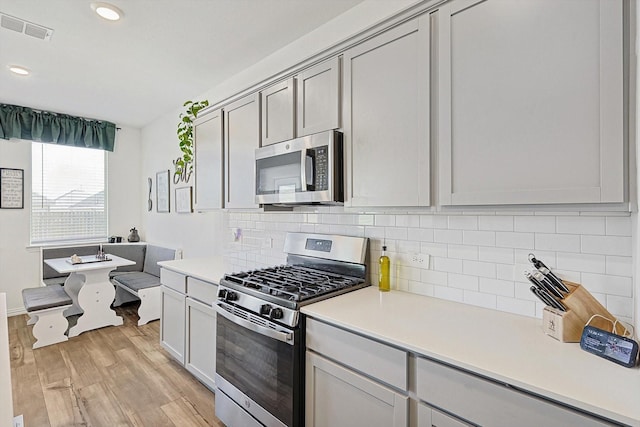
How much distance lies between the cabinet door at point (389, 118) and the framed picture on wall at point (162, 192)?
3642mm

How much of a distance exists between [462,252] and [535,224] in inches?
13.6

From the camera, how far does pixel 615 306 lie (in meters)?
1.23

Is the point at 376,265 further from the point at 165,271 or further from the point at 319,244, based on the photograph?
the point at 165,271

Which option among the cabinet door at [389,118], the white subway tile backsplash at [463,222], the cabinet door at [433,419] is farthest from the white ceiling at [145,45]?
the cabinet door at [433,419]

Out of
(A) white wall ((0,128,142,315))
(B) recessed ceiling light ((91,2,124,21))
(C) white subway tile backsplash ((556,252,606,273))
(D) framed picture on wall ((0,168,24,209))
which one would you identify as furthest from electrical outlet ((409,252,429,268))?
(D) framed picture on wall ((0,168,24,209))

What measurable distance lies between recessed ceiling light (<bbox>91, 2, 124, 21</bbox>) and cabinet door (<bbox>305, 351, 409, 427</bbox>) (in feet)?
7.95

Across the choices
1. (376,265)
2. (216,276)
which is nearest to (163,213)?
(216,276)

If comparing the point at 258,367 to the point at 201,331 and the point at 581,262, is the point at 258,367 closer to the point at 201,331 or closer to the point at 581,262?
the point at 201,331

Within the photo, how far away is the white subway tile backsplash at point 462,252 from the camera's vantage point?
5.26ft

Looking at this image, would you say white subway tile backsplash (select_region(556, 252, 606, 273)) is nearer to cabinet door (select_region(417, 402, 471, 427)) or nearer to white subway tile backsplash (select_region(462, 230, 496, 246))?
white subway tile backsplash (select_region(462, 230, 496, 246))

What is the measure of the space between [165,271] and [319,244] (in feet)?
4.99

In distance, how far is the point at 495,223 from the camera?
154cm

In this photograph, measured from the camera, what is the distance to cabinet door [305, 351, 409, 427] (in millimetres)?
1225

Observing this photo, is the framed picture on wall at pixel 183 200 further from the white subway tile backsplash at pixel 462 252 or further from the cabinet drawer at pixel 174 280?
the white subway tile backsplash at pixel 462 252
